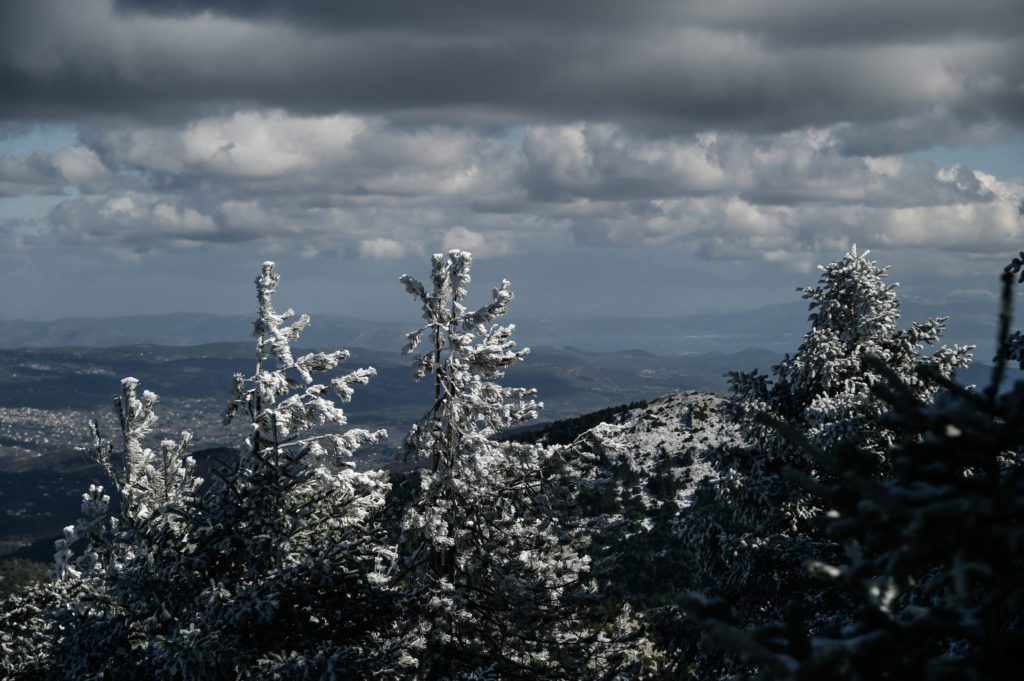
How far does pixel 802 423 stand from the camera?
19.8m

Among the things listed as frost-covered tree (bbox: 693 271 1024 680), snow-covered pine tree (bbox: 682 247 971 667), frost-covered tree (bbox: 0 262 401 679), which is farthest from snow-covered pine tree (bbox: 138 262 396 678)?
frost-covered tree (bbox: 693 271 1024 680)

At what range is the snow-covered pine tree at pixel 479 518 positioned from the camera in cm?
1538

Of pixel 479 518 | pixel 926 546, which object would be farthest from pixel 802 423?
pixel 926 546

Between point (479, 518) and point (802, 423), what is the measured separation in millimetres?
8049

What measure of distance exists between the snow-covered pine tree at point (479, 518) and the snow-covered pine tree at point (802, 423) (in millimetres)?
3814

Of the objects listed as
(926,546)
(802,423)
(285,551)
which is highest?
(926,546)

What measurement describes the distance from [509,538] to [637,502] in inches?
2275

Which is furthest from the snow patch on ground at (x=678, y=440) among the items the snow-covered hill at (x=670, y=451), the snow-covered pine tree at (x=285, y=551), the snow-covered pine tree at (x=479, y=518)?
the snow-covered pine tree at (x=285, y=551)

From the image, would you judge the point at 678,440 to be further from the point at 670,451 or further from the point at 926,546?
the point at 926,546

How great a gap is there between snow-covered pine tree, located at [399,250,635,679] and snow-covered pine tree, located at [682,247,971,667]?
381 centimetres

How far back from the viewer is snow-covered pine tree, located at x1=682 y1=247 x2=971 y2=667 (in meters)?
17.8

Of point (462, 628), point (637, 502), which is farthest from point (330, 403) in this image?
point (637, 502)

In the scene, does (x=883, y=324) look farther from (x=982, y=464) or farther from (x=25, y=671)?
(x=25, y=671)

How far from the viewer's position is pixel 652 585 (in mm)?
62812
